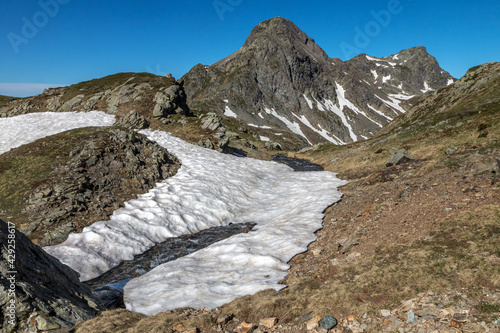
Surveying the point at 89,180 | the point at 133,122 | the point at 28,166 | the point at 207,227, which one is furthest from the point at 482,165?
the point at 133,122

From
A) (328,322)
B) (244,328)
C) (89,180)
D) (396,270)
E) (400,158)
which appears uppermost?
(400,158)

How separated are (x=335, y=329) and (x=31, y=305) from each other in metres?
8.75

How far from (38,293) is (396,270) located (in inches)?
465

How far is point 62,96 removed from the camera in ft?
207

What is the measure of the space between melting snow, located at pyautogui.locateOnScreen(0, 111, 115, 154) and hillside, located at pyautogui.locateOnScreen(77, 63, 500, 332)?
3647 centimetres

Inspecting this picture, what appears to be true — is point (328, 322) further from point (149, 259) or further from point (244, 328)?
point (149, 259)

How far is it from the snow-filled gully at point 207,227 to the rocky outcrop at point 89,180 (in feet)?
4.23

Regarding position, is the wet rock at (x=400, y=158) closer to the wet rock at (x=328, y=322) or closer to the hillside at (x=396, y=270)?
the hillside at (x=396, y=270)

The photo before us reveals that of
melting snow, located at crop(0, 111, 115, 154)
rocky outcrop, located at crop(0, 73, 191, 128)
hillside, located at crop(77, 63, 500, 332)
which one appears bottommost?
hillside, located at crop(77, 63, 500, 332)

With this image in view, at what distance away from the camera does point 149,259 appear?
1530cm

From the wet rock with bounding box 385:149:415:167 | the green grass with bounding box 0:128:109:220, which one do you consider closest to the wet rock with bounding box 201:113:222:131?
the green grass with bounding box 0:128:109:220

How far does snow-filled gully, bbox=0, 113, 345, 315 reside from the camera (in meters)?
11.3

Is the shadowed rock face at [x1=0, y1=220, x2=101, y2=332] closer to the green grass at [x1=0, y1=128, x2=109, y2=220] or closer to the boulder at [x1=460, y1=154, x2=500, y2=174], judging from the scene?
the green grass at [x1=0, y1=128, x2=109, y2=220]

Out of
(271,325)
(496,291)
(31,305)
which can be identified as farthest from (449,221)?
(31,305)
